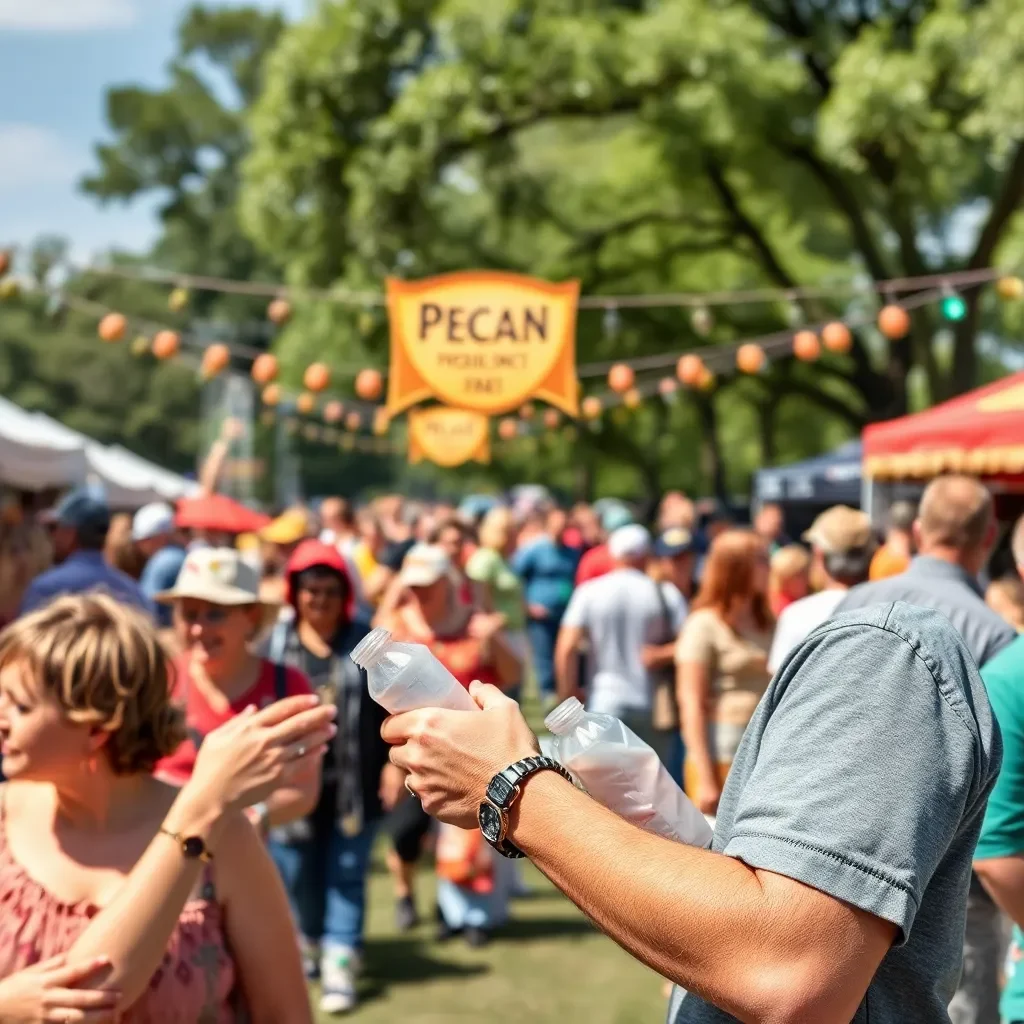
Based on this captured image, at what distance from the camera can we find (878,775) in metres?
1.31

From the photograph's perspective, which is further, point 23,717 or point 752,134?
point 752,134

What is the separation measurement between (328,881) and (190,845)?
383 cm

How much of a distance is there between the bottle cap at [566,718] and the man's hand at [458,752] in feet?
0.26

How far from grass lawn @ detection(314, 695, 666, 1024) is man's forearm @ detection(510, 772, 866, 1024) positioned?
14.1ft

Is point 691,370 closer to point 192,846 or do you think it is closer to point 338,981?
point 338,981

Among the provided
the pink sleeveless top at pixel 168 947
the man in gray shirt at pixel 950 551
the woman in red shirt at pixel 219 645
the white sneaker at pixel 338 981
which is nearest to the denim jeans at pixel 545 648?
the white sneaker at pixel 338 981

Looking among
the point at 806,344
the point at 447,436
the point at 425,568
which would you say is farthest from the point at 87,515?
the point at 447,436

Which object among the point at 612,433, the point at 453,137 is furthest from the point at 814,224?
the point at 453,137

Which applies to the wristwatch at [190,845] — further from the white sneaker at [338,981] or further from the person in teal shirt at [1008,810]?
the white sneaker at [338,981]

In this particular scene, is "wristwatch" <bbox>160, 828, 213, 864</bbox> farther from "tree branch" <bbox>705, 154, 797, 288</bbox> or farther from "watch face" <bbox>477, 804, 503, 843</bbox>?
"tree branch" <bbox>705, 154, 797, 288</bbox>

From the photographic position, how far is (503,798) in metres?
1.40

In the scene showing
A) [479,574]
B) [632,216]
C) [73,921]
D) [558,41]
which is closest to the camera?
[73,921]

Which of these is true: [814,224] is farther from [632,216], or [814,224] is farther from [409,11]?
[409,11]

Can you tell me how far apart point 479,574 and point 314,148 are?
36.6 feet
